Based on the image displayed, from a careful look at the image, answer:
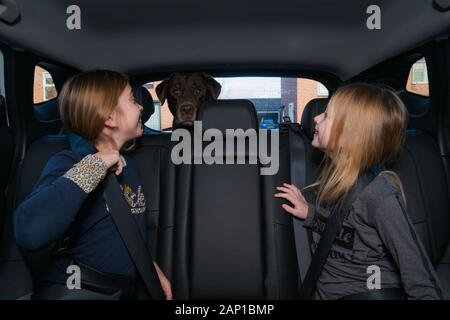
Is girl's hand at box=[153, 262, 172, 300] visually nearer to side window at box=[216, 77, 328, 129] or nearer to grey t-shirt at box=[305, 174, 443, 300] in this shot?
grey t-shirt at box=[305, 174, 443, 300]

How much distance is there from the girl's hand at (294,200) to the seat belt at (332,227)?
0.23 meters

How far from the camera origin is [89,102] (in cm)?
136

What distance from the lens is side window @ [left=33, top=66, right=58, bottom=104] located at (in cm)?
210

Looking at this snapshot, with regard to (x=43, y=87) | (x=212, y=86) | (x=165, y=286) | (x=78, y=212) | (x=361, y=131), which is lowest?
(x=165, y=286)

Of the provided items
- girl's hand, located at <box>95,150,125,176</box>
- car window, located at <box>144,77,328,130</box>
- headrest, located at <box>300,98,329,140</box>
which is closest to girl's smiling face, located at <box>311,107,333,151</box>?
headrest, located at <box>300,98,329,140</box>

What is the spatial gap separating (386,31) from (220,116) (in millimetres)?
934

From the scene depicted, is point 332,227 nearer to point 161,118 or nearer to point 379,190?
point 379,190

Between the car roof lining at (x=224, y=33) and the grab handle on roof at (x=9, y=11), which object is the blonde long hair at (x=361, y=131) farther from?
the grab handle on roof at (x=9, y=11)

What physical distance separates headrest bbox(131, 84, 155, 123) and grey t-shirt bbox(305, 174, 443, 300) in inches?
39.7

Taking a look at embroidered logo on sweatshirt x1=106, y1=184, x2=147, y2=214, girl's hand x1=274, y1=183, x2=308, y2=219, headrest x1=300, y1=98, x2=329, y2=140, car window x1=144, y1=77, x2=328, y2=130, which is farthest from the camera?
car window x1=144, y1=77, x2=328, y2=130

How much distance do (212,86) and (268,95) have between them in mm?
352

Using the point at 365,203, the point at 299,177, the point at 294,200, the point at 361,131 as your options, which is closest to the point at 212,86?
the point at 299,177

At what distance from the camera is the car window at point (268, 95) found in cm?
234
